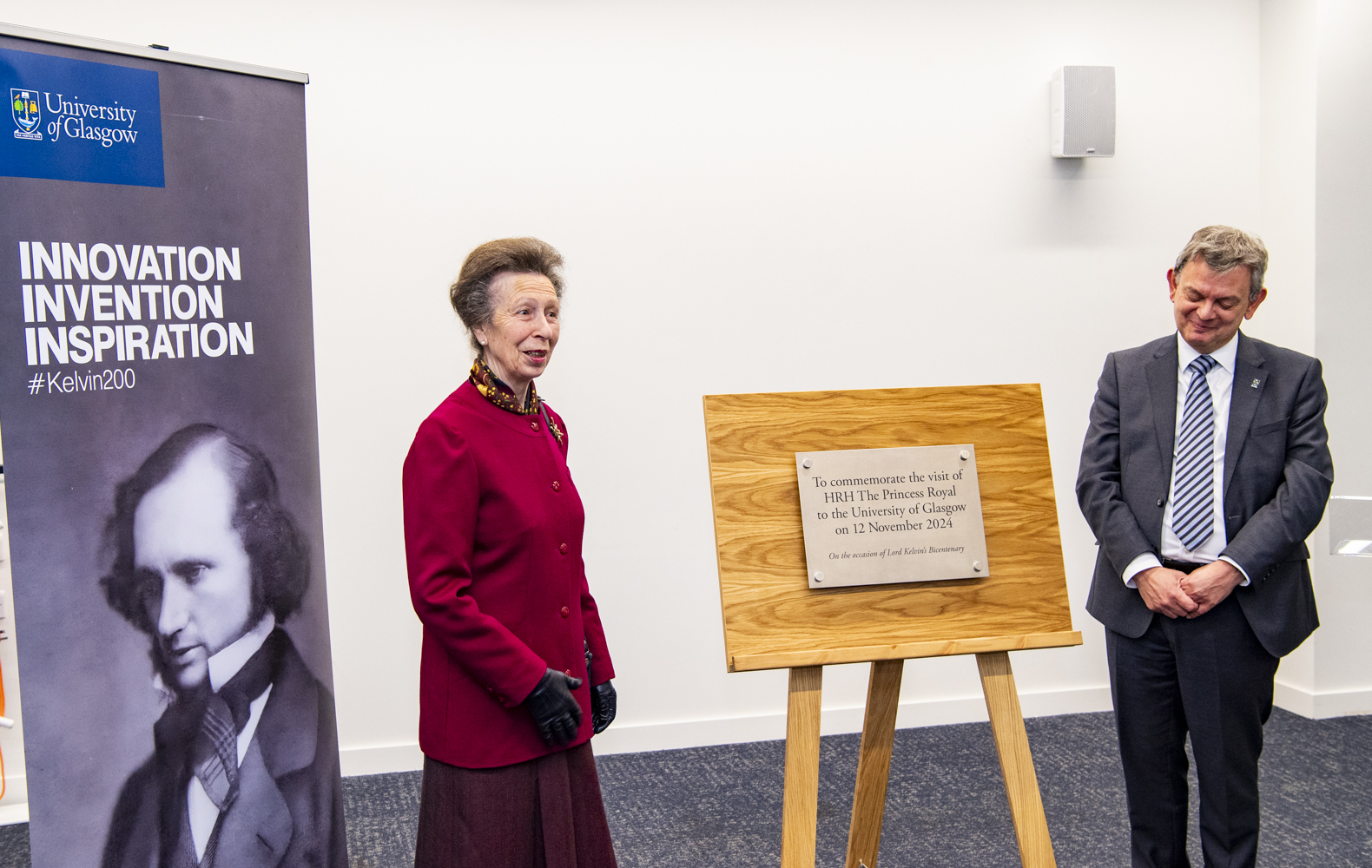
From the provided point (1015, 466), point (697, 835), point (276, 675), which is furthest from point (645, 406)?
point (276, 675)

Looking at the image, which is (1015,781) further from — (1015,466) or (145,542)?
(145,542)

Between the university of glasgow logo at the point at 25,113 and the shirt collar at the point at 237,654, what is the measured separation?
0.96 metres

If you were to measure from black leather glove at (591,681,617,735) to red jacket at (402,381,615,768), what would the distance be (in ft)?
0.41

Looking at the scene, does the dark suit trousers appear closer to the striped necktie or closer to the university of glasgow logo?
the striped necktie

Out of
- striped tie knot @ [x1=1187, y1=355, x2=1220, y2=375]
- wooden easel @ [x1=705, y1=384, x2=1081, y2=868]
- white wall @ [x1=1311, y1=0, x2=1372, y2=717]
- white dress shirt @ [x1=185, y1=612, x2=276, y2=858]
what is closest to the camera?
white dress shirt @ [x1=185, y1=612, x2=276, y2=858]

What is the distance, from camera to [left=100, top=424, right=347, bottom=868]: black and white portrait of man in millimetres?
1876

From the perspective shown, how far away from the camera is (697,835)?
313 cm

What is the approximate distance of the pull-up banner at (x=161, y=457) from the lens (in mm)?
1776

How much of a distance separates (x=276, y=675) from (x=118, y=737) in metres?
0.29

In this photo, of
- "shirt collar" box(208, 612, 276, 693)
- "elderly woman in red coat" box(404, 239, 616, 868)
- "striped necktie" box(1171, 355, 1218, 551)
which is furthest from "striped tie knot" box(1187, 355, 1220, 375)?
"shirt collar" box(208, 612, 276, 693)

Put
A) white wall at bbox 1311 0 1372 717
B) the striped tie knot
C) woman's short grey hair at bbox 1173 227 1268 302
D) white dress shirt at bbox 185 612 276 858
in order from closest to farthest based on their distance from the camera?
white dress shirt at bbox 185 612 276 858, woman's short grey hair at bbox 1173 227 1268 302, the striped tie knot, white wall at bbox 1311 0 1372 717

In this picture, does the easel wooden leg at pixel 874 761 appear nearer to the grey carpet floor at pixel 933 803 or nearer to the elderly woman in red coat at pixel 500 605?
the grey carpet floor at pixel 933 803

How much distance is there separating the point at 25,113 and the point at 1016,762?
223cm

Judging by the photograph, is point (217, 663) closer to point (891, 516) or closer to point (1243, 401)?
point (891, 516)
